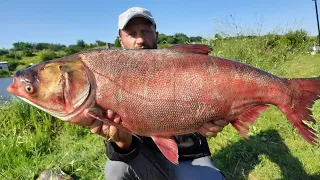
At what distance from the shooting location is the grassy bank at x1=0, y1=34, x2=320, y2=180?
13.9ft

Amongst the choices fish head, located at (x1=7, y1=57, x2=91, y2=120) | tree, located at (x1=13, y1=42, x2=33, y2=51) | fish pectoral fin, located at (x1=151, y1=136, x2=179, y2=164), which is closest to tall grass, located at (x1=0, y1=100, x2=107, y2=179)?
fish pectoral fin, located at (x1=151, y1=136, x2=179, y2=164)

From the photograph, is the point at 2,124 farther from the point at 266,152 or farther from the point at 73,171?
the point at 266,152

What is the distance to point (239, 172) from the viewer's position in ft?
13.9

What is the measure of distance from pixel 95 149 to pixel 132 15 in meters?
2.63

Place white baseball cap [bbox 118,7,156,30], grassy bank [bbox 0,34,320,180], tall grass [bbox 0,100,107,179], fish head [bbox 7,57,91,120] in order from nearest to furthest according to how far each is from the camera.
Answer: fish head [bbox 7,57,91,120]
white baseball cap [bbox 118,7,156,30]
grassy bank [bbox 0,34,320,180]
tall grass [bbox 0,100,107,179]

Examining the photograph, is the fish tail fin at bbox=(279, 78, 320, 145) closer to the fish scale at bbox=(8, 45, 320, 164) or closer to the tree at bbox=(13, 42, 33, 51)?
the fish scale at bbox=(8, 45, 320, 164)

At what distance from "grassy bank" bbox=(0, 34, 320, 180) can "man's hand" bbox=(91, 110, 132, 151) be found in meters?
1.79

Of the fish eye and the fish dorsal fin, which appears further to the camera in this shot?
the fish dorsal fin

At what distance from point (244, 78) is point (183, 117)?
1.56 ft

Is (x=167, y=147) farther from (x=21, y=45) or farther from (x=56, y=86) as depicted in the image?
(x=21, y=45)

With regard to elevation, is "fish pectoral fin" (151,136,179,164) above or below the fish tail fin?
below

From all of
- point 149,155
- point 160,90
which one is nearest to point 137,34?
point 149,155

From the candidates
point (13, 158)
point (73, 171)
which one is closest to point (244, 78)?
point (73, 171)

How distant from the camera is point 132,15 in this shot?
322 centimetres
